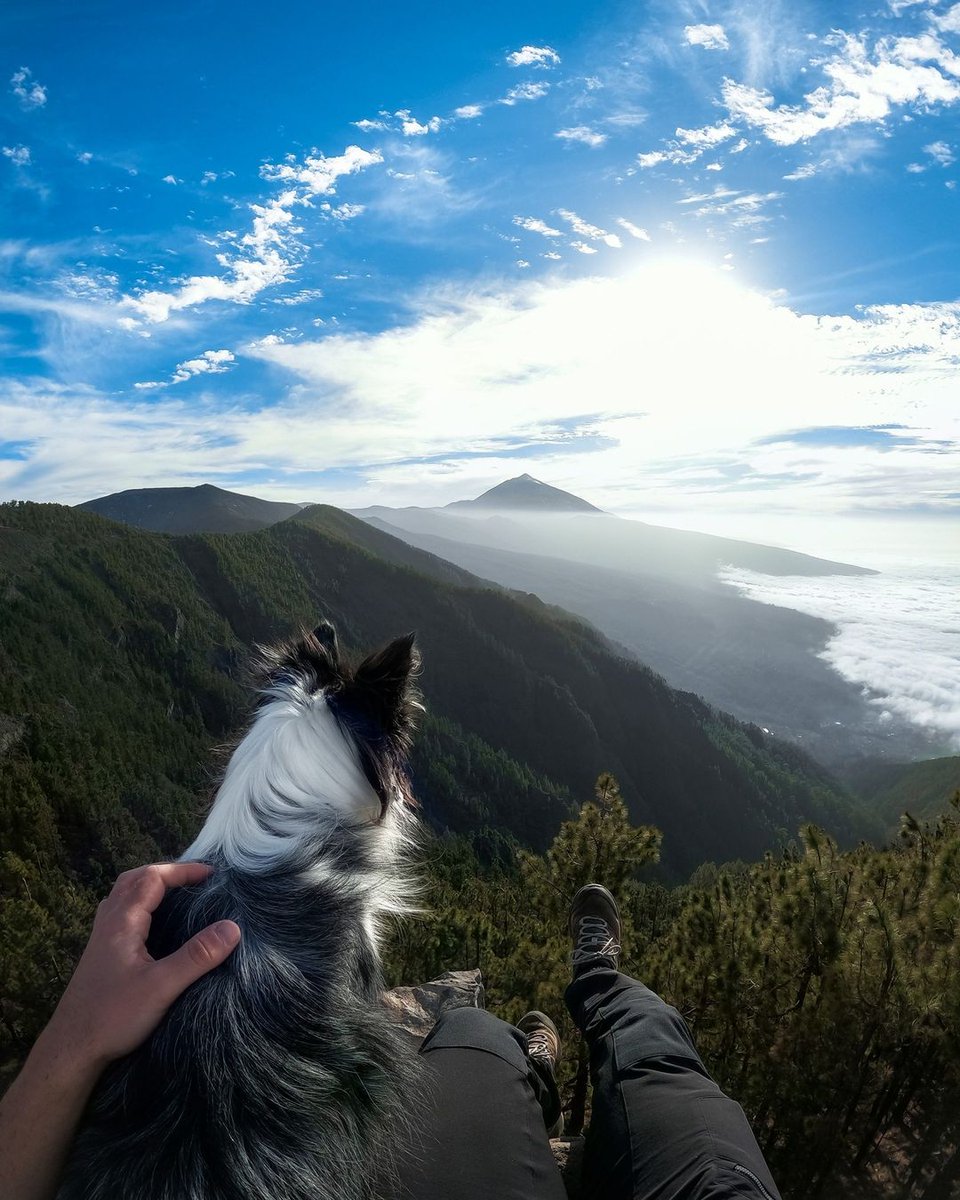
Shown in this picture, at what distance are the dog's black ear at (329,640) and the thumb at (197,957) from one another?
132 centimetres

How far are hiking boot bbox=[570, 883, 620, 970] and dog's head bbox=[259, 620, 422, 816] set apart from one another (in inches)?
109

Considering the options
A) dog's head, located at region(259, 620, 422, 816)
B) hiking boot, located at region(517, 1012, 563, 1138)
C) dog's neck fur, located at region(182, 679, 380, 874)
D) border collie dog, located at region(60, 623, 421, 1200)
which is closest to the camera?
border collie dog, located at region(60, 623, 421, 1200)

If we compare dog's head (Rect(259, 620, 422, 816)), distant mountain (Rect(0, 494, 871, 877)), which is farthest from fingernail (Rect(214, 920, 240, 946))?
distant mountain (Rect(0, 494, 871, 877))

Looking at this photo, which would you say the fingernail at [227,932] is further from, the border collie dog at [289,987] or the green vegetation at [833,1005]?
the green vegetation at [833,1005]

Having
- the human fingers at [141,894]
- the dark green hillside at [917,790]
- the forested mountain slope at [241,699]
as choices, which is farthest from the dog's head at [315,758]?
the dark green hillside at [917,790]

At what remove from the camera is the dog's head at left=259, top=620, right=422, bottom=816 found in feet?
9.61

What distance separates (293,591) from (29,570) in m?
53.8

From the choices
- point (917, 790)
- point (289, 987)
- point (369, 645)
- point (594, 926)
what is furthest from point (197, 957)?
point (917, 790)

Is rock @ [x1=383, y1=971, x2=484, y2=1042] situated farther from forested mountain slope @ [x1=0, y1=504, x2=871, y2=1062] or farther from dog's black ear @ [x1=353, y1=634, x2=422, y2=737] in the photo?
forested mountain slope @ [x1=0, y1=504, x2=871, y2=1062]

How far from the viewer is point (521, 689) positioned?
468 feet

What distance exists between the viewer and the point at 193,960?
1.98m

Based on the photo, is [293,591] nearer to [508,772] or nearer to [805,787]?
[508,772]

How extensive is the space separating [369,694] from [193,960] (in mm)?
1264

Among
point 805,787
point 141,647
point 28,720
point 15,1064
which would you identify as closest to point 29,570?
point 141,647
